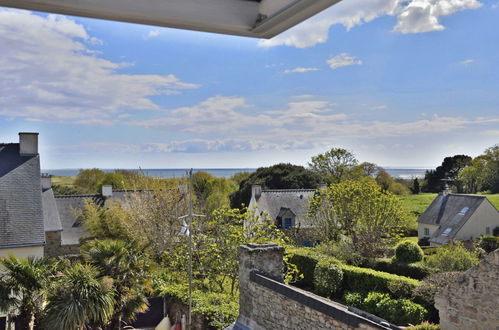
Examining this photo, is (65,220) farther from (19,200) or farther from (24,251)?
(24,251)

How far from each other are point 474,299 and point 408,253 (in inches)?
393

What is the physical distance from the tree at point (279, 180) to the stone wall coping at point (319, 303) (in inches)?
1092

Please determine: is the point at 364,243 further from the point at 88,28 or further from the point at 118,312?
the point at 88,28

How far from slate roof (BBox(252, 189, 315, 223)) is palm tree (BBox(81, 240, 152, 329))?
17.2 m

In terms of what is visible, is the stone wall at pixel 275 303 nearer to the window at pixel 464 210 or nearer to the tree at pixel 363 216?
the tree at pixel 363 216

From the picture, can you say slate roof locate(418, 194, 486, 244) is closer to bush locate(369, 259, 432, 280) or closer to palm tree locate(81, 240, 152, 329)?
bush locate(369, 259, 432, 280)

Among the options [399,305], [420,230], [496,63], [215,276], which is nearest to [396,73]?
[399,305]

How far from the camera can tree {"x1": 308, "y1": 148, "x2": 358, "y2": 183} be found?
3603 centimetres

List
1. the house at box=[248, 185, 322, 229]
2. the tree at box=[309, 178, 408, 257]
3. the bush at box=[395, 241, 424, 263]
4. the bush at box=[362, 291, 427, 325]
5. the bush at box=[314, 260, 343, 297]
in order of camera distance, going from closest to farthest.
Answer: the bush at box=[362, 291, 427, 325] < the bush at box=[314, 260, 343, 297] < the bush at box=[395, 241, 424, 263] < the tree at box=[309, 178, 408, 257] < the house at box=[248, 185, 322, 229]

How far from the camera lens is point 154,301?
12633 mm

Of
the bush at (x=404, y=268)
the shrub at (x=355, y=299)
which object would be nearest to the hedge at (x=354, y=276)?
the shrub at (x=355, y=299)

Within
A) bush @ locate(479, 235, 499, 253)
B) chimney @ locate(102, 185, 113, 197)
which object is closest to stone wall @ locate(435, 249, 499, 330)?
bush @ locate(479, 235, 499, 253)

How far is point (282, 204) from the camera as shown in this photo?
28.3m

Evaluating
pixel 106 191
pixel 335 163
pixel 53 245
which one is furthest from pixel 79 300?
pixel 335 163
